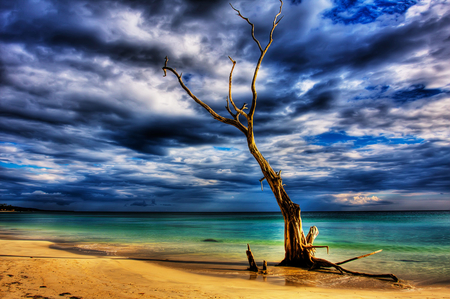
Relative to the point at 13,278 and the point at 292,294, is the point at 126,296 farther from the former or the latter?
the point at 292,294

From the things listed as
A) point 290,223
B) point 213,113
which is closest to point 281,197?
point 290,223

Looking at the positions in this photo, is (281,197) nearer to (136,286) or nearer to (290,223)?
(290,223)

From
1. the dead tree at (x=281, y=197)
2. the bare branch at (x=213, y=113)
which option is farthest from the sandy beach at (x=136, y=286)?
the bare branch at (x=213, y=113)

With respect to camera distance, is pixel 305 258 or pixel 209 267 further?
pixel 209 267

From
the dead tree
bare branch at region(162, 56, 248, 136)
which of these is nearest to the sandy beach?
the dead tree

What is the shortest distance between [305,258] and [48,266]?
7.72 m

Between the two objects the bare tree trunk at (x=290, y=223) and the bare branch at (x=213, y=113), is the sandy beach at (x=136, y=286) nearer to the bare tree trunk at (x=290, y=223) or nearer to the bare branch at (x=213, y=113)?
the bare tree trunk at (x=290, y=223)

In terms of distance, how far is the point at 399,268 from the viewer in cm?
1020

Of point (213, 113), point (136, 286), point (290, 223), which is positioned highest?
point (213, 113)

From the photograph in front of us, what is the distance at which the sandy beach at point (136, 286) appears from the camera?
17.1ft

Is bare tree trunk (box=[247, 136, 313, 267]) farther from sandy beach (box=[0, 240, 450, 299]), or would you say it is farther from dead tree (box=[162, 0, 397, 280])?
sandy beach (box=[0, 240, 450, 299])

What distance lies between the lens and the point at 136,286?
6.09 meters

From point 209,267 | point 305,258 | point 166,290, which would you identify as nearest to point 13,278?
point 166,290

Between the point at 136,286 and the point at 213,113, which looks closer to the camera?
the point at 136,286
